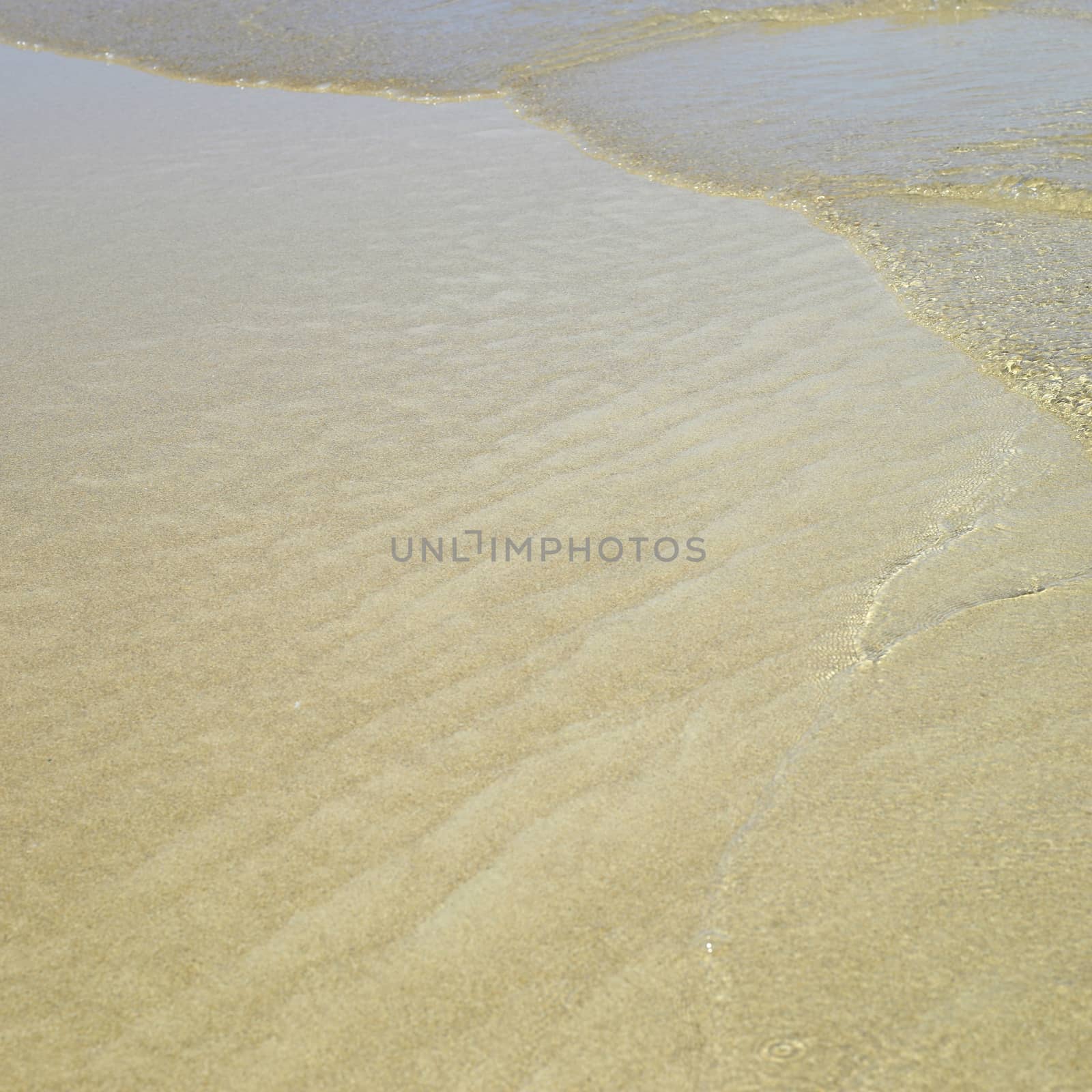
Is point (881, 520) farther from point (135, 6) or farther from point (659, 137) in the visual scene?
point (135, 6)

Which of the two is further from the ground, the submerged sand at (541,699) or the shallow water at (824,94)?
the shallow water at (824,94)

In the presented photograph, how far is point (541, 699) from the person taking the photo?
2.36m

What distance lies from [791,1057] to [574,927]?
387 millimetres

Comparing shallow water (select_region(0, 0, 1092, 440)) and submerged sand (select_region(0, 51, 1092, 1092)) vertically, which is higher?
shallow water (select_region(0, 0, 1092, 440))

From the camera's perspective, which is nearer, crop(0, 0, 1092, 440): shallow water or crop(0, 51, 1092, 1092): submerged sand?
crop(0, 51, 1092, 1092): submerged sand

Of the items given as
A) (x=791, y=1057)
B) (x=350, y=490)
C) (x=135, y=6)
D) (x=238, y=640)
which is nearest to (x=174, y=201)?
(x=350, y=490)

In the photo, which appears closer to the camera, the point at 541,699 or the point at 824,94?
the point at 541,699

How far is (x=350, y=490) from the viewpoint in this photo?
10.5 ft

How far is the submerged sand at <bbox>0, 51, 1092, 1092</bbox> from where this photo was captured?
5.57ft

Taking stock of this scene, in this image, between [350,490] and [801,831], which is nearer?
[801,831]

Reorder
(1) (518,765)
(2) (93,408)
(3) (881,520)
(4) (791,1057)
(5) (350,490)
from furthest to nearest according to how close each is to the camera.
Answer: (2) (93,408) → (5) (350,490) → (3) (881,520) → (1) (518,765) → (4) (791,1057)

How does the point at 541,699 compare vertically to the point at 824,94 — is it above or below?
below

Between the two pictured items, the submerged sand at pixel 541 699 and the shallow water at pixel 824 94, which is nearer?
the submerged sand at pixel 541 699

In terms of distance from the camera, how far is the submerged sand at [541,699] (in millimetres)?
1697
